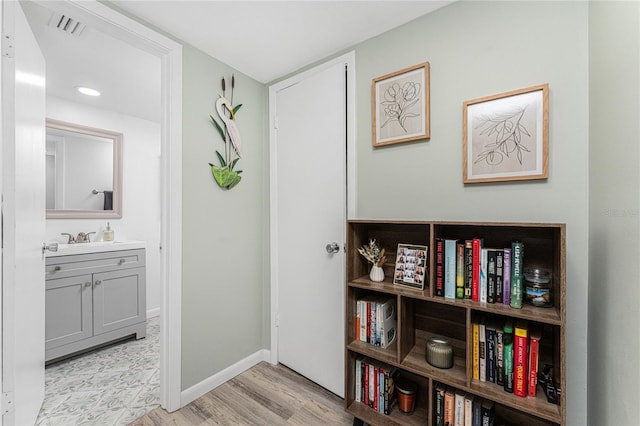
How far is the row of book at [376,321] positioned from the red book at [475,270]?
44cm

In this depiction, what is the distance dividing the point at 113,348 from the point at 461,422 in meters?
2.81

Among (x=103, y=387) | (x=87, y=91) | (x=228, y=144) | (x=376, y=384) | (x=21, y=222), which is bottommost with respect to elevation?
(x=103, y=387)

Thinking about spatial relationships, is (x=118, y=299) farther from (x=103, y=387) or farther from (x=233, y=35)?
(x=233, y=35)

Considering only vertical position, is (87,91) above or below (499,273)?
above

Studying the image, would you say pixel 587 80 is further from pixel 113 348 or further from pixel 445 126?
pixel 113 348

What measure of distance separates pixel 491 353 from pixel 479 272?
1.08 ft

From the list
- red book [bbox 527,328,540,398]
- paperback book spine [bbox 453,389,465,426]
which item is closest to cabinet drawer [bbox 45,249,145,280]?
paperback book spine [bbox 453,389,465,426]

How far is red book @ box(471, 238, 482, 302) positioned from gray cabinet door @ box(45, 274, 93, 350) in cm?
288

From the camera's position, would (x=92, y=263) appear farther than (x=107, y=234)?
No

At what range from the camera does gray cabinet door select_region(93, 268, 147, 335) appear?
2410mm

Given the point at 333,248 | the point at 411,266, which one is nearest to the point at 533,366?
the point at 411,266

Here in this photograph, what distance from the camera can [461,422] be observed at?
→ 1193mm

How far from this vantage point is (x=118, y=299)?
100 inches

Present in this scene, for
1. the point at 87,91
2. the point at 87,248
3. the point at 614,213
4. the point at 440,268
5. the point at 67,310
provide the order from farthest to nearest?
the point at 87,91 → the point at 87,248 → the point at 67,310 → the point at 440,268 → the point at 614,213
